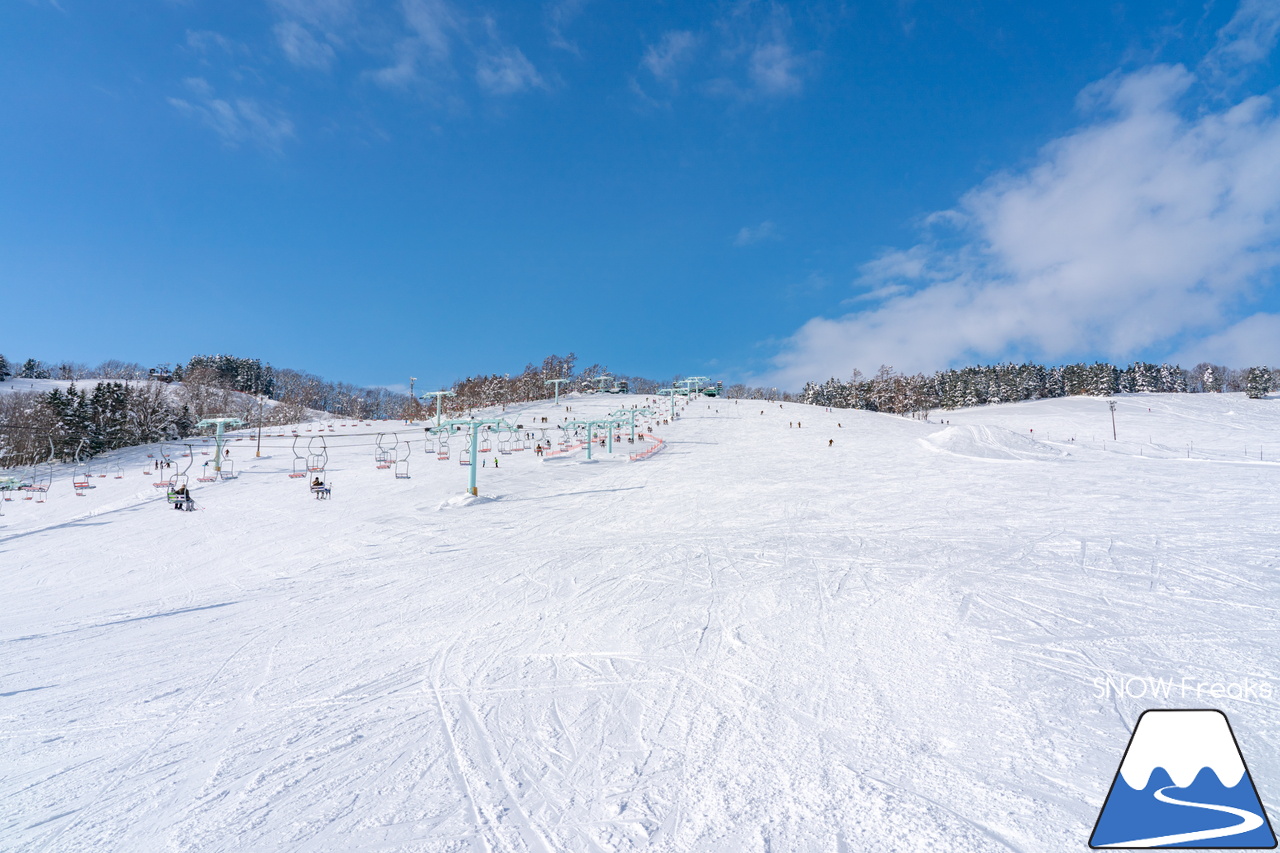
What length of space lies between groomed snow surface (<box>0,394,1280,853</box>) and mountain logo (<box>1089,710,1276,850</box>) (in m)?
0.48

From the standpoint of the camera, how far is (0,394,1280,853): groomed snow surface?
4094 mm

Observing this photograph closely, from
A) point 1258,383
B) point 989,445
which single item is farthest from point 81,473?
point 1258,383

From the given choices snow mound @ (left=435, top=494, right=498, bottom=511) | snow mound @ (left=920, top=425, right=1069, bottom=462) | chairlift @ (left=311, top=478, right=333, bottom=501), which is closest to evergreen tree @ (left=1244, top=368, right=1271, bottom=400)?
snow mound @ (left=920, top=425, right=1069, bottom=462)

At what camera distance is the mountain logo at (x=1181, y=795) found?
10.9 feet

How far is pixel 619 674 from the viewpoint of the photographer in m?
6.59

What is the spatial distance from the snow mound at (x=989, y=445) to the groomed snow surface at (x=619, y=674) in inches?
705

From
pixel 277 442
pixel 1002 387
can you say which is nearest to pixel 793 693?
pixel 277 442

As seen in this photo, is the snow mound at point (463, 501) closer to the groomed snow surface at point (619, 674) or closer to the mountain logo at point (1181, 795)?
the groomed snow surface at point (619, 674)

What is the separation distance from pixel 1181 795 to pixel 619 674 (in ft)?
16.6

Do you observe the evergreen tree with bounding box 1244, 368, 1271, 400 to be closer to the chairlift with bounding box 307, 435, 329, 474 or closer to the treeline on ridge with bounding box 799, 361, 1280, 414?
the treeline on ridge with bounding box 799, 361, 1280, 414

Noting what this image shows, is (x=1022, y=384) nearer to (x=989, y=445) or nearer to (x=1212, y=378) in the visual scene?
(x=1212, y=378)

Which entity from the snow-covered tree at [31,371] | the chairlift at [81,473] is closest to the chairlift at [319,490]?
the chairlift at [81,473]

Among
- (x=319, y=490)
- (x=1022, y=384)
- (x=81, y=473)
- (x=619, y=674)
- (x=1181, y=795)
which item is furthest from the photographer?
(x=1022, y=384)

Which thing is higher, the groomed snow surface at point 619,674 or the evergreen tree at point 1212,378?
the evergreen tree at point 1212,378
